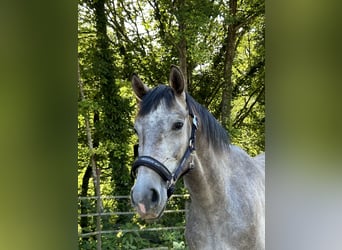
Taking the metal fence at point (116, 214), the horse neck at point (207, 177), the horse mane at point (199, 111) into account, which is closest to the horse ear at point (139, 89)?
the horse mane at point (199, 111)

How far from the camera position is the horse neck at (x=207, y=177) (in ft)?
3.43

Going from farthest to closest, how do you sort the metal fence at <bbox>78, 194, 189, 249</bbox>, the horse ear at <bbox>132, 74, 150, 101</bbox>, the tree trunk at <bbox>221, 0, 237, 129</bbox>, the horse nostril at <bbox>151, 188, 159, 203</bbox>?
the tree trunk at <bbox>221, 0, 237, 129</bbox>
the metal fence at <bbox>78, 194, 189, 249</bbox>
the horse ear at <bbox>132, 74, 150, 101</bbox>
the horse nostril at <bbox>151, 188, 159, 203</bbox>

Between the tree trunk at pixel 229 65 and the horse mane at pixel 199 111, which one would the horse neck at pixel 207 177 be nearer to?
the horse mane at pixel 199 111

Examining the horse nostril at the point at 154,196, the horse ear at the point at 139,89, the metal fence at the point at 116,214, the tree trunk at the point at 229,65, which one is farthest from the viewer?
the tree trunk at the point at 229,65

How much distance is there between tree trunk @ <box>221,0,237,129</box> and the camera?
1298 mm

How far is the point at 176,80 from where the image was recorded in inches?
38.8

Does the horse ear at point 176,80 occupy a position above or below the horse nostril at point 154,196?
above

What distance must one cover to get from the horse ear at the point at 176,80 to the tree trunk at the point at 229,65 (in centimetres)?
34

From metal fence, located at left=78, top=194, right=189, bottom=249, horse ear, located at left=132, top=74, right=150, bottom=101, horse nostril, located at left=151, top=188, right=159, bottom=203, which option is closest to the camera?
horse nostril, located at left=151, top=188, right=159, bottom=203

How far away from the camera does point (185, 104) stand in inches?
39.6

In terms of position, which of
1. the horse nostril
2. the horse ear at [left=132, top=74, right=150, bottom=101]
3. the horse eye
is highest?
the horse ear at [left=132, top=74, right=150, bottom=101]

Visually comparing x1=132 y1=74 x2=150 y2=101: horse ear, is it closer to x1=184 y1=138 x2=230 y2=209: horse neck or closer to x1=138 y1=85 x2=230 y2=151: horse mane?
x1=138 y1=85 x2=230 y2=151: horse mane

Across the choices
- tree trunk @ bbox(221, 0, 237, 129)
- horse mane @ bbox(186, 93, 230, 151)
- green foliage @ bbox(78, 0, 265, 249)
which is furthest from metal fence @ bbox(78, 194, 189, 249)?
tree trunk @ bbox(221, 0, 237, 129)

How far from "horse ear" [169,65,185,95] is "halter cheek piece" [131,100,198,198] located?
0.07 m
